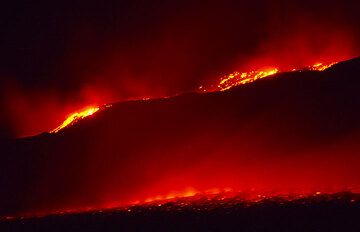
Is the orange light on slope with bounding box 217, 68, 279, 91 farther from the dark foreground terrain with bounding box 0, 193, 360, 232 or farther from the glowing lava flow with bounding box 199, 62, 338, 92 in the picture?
the dark foreground terrain with bounding box 0, 193, 360, 232

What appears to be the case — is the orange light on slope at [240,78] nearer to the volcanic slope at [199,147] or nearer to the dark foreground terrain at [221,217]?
the volcanic slope at [199,147]

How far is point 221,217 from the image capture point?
12.4ft

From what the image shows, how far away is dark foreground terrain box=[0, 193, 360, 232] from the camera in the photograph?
3.43 metres

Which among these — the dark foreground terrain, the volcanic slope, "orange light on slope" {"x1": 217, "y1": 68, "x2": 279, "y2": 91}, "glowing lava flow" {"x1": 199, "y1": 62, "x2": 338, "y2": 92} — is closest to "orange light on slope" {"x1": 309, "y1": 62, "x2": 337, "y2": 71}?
"glowing lava flow" {"x1": 199, "y1": 62, "x2": 338, "y2": 92}

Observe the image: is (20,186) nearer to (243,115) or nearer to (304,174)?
(243,115)

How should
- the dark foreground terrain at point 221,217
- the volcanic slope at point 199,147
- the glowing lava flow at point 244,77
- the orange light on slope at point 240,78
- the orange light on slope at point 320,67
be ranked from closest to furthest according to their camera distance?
1. the dark foreground terrain at point 221,217
2. the volcanic slope at point 199,147
3. the orange light on slope at point 320,67
4. the glowing lava flow at point 244,77
5. the orange light on slope at point 240,78

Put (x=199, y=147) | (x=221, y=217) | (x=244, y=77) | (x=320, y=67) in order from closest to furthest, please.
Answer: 1. (x=221, y=217)
2. (x=199, y=147)
3. (x=320, y=67)
4. (x=244, y=77)

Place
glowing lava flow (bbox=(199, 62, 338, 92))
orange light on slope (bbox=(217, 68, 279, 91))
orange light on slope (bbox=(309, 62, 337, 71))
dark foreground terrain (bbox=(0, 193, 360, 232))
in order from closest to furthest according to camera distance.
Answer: dark foreground terrain (bbox=(0, 193, 360, 232)) → orange light on slope (bbox=(309, 62, 337, 71)) → glowing lava flow (bbox=(199, 62, 338, 92)) → orange light on slope (bbox=(217, 68, 279, 91))

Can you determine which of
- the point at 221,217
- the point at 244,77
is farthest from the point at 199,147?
the point at 221,217

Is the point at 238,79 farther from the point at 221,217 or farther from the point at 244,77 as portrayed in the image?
the point at 221,217

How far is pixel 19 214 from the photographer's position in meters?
5.63

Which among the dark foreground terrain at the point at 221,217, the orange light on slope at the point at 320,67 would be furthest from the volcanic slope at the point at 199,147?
the dark foreground terrain at the point at 221,217

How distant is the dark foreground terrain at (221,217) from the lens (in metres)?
3.43

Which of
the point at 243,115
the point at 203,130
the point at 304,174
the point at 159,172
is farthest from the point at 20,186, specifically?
the point at 304,174
